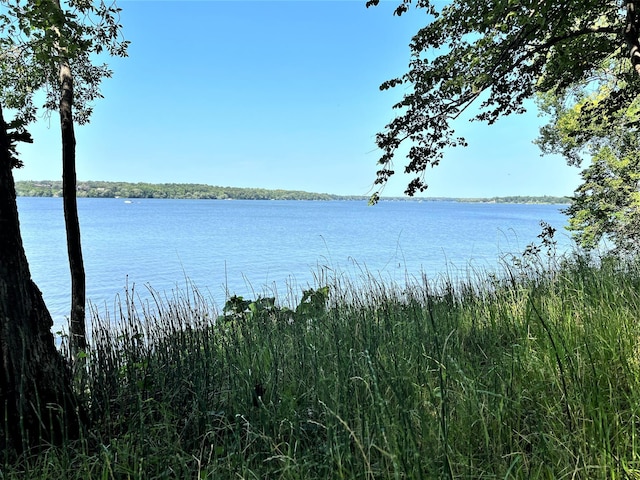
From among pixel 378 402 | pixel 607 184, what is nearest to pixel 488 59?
pixel 378 402

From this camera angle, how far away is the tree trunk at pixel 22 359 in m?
1.99

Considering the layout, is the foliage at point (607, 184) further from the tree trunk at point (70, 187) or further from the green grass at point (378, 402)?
the tree trunk at point (70, 187)

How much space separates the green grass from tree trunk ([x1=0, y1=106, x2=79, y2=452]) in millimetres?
150

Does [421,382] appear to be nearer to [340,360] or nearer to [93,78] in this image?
[340,360]

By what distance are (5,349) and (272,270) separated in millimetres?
13390

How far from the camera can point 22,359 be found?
1981 mm

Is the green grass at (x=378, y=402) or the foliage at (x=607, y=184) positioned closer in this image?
the green grass at (x=378, y=402)

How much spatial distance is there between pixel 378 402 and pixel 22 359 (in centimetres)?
172

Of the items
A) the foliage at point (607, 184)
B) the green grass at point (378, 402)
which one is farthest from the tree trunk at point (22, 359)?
the foliage at point (607, 184)

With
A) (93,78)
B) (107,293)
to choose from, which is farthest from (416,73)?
(107,293)

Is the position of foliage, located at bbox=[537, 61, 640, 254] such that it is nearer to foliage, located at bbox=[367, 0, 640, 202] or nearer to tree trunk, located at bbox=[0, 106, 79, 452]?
foliage, located at bbox=[367, 0, 640, 202]

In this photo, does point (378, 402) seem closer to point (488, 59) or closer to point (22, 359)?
point (22, 359)

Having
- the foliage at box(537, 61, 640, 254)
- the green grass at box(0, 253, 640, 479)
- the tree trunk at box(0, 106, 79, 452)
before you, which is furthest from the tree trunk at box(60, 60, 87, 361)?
the foliage at box(537, 61, 640, 254)

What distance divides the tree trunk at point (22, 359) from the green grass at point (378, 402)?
150mm
